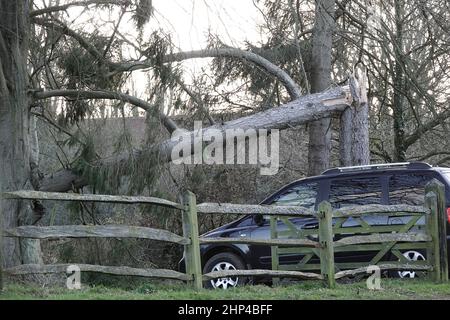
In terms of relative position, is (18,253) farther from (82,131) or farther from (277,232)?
(277,232)

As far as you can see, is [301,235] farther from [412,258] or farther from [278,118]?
[278,118]

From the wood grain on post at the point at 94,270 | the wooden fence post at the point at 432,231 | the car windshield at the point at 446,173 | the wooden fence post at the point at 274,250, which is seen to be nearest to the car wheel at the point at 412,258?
the wooden fence post at the point at 432,231

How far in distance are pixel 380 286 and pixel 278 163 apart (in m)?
10.9

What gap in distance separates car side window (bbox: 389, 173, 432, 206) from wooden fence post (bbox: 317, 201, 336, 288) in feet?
6.64

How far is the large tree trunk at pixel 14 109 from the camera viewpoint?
10.9m

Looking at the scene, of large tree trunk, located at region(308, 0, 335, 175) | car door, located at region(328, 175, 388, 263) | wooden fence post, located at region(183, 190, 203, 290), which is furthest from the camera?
large tree trunk, located at region(308, 0, 335, 175)

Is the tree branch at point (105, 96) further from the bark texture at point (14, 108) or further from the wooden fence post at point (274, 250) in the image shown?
the wooden fence post at point (274, 250)

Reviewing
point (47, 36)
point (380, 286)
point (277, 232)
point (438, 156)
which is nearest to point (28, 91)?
point (47, 36)

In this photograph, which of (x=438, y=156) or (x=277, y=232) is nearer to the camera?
(x=277, y=232)

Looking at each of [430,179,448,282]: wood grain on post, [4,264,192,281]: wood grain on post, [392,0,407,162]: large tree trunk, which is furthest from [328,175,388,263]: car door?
[392,0,407,162]: large tree trunk

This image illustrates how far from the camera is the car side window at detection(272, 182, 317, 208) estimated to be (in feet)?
36.7

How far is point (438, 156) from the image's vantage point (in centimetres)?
2181

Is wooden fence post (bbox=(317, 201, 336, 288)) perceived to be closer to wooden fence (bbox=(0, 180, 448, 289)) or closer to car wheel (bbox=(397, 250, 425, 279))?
wooden fence (bbox=(0, 180, 448, 289))

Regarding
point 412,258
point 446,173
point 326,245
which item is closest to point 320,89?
point 446,173
